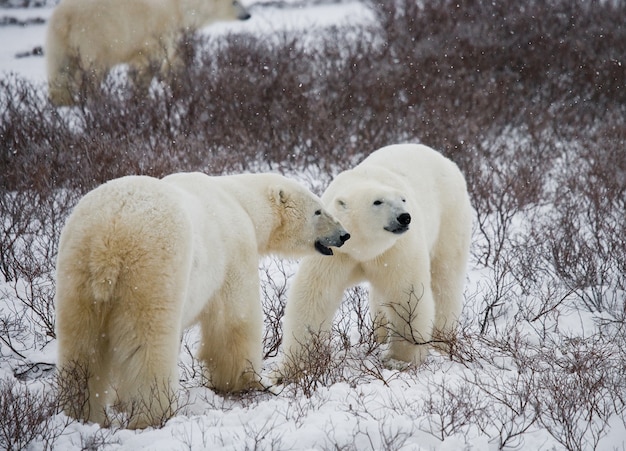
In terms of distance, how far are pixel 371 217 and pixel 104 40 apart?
666 centimetres

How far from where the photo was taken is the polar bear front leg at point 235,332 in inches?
113

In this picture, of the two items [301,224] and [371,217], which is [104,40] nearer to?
[301,224]

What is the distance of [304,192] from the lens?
130 inches

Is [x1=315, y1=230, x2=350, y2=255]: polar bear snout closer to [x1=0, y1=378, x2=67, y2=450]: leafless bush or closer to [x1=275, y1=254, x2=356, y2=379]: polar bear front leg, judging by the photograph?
[x1=275, y1=254, x2=356, y2=379]: polar bear front leg

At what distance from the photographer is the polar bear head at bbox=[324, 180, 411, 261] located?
3188 millimetres

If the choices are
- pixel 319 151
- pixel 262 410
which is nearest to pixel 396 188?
pixel 262 410

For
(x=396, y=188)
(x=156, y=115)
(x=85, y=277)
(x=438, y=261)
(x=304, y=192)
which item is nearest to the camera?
(x=85, y=277)

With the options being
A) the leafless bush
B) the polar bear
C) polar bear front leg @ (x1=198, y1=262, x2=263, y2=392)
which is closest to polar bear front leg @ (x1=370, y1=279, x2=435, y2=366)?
polar bear front leg @ (x1=198, y1=262, x2=263, y2=392)

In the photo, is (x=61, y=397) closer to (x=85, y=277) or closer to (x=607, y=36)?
(x=85, y=277)

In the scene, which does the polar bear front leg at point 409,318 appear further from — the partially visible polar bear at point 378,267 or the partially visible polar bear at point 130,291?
the partially visible polar bear at point 130,291

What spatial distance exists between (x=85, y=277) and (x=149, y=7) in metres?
7.87

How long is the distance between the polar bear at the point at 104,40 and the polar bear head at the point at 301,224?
5.60m

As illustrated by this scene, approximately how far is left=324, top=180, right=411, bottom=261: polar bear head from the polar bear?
5.67m

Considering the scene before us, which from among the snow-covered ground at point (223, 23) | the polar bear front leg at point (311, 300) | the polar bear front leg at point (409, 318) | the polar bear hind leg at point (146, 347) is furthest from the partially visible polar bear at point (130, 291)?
the snow-covered ground at point (223, 23)
